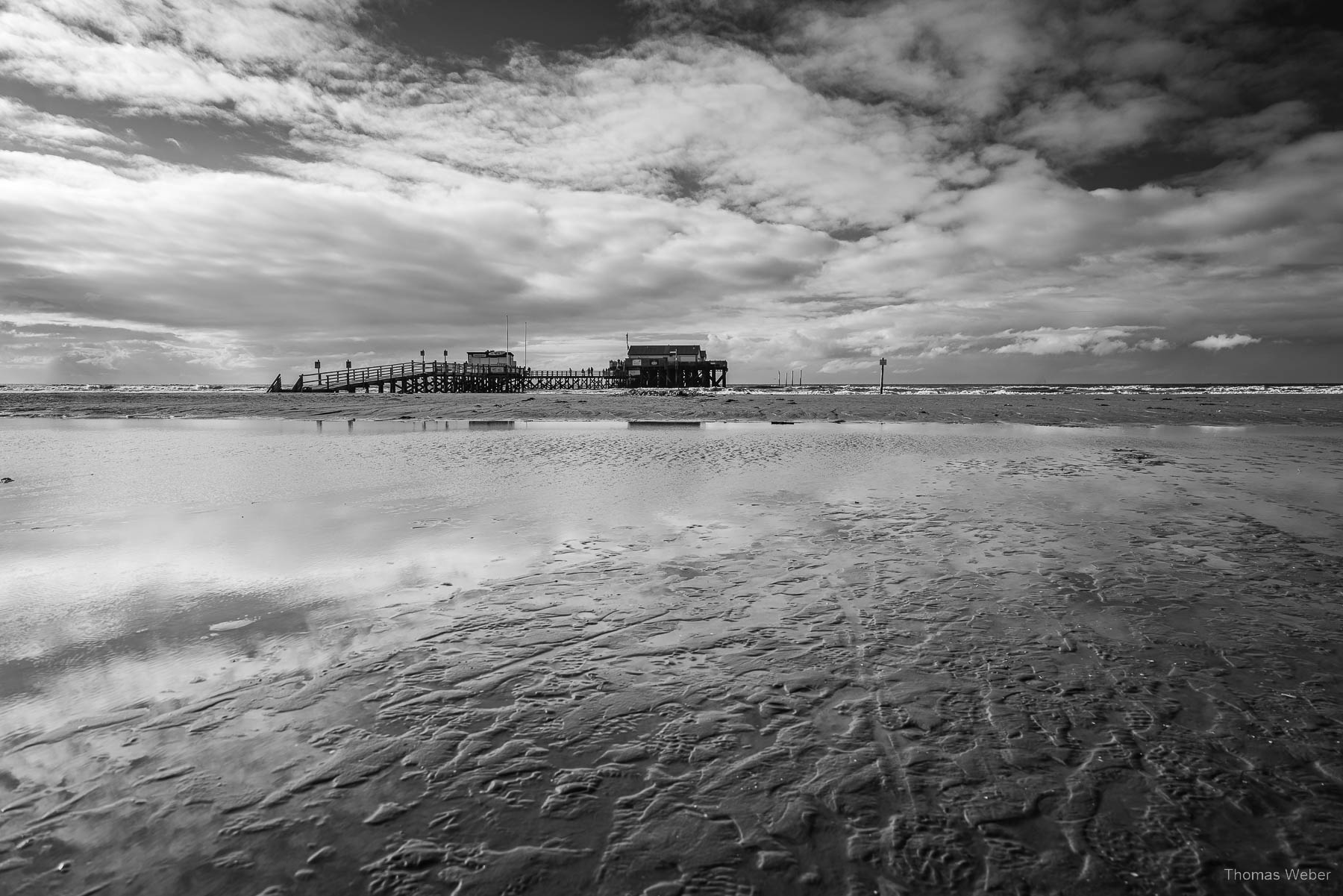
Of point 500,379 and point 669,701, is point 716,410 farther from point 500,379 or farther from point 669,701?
point 500,379

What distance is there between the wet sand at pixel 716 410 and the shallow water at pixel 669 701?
78.5 feet

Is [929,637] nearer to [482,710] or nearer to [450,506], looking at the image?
[482,710]

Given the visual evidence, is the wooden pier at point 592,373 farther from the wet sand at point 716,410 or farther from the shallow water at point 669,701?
the shallow water at point 669,701

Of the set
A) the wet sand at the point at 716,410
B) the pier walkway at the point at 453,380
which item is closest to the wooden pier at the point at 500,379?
the pier walkway at the point at 453,380

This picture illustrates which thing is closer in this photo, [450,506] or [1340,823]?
[1340,823]

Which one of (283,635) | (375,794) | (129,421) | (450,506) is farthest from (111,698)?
(129,421)

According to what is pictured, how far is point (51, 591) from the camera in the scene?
5.52 metres

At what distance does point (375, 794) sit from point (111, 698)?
2.02m

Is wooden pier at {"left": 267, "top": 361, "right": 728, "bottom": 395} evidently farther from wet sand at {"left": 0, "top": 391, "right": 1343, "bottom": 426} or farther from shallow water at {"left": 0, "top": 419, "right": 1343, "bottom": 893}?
shallow water at {"left": 0, "top": 419, "right": 1343, "bottom": 893}

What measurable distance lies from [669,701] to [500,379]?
89.7 meters

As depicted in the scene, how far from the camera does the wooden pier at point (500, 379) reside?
2899 inches

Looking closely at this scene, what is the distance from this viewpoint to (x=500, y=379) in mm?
89750

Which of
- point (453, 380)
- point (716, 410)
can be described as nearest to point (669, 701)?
point (716, 410)

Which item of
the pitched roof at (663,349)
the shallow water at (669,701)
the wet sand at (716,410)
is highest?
the pitched roof at (663,349)
